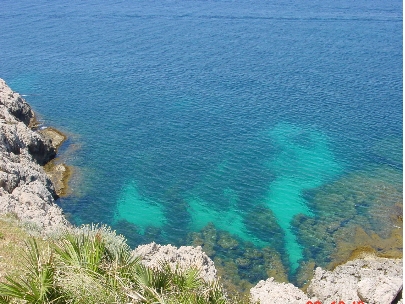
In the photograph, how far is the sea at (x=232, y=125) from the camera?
3781 centimetres

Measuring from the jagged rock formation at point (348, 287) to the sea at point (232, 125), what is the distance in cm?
295

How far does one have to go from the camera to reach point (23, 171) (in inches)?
1487

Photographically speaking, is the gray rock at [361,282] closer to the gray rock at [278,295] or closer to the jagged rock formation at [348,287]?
the jagged rock formation at [348,287]

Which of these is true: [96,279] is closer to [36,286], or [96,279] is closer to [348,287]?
[36,286]

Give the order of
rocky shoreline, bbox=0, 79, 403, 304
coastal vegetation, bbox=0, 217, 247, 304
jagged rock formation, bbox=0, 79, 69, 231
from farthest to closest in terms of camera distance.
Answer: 1. jagged rock formation, bbox=0, 79, 69, 231
2. rocky shoreline, bbox=0, 79, 403, 304
3. coastal vegetation, bbox=0, 217, 247, 304

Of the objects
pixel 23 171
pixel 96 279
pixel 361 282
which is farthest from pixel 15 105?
pixel 96 279

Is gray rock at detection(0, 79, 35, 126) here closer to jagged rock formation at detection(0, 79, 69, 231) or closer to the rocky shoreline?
jagged rock formation at detection(0, 79, 69, 231)

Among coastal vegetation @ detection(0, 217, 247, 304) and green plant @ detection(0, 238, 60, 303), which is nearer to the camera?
green plant @ detection(0, 238, 60, 303)

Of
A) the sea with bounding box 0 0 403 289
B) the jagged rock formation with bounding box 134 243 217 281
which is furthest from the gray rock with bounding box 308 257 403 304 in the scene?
the jagged rock formation with bounding box 134 243 217 281

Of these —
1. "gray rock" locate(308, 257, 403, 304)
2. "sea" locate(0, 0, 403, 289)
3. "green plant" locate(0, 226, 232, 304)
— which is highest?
"green plant" locate(0, 226, 232, 304)

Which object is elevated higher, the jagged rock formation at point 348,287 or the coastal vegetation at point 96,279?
the coastal vegetation at point 96,279

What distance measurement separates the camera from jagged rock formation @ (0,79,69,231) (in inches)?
1221

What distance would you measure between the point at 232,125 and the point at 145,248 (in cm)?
2824

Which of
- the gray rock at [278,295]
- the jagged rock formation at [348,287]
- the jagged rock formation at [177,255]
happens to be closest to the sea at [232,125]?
the jagged rock formation at [348,287]
